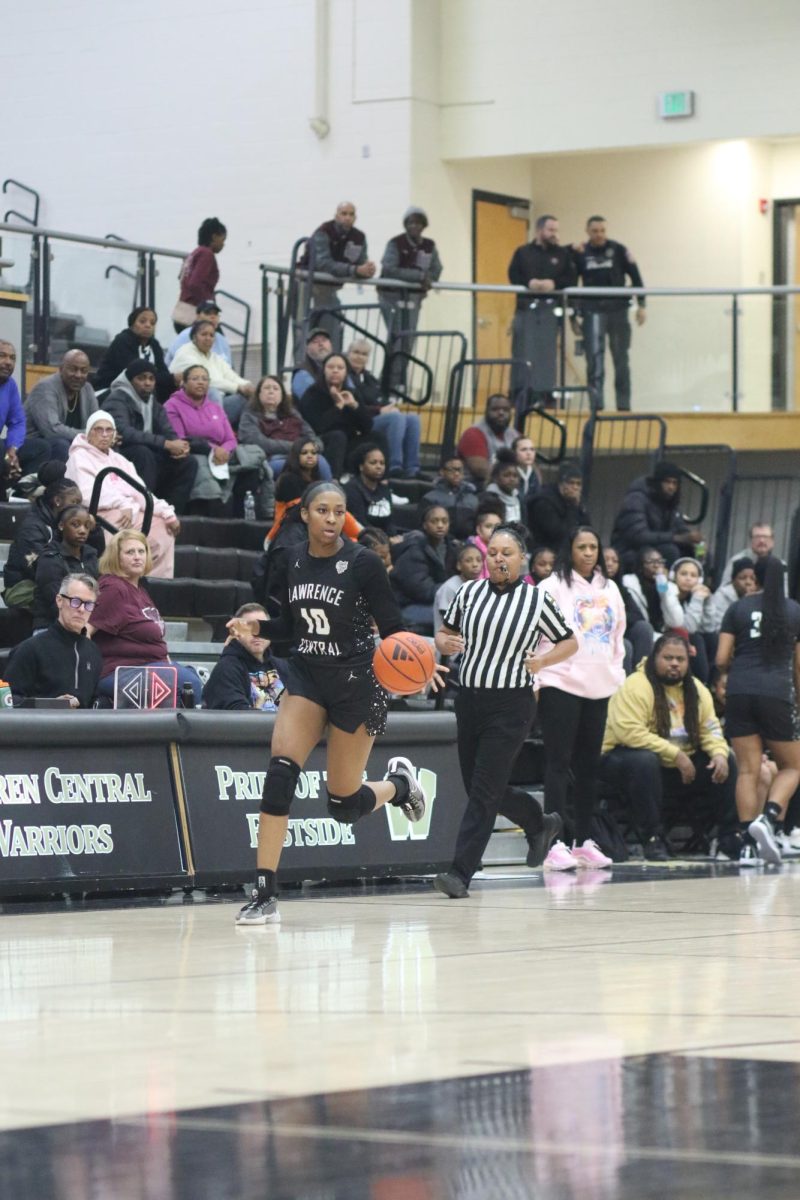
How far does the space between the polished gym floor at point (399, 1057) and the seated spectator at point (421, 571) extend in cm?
612

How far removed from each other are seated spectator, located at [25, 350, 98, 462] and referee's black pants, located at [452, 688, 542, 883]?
5.60 meters

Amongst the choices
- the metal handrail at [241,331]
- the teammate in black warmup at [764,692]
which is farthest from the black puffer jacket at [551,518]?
the metal handrail at [241,331]

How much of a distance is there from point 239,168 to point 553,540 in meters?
10.0

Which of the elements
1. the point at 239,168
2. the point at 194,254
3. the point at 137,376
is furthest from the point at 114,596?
the point at 239,168

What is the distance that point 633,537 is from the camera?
1886 centimetres

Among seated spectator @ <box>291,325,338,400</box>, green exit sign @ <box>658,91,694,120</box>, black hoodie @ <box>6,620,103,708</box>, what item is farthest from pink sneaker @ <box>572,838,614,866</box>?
green exit sign @ <box>658,91,694,120</box>

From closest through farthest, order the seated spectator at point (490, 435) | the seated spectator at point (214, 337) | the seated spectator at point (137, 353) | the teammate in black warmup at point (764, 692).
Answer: the teammate in black warmup at point (764, 692)
the seated spectator at point (137, 353)
the seated spectator at point (214, 337)
the seated spectator at point (490, 435)

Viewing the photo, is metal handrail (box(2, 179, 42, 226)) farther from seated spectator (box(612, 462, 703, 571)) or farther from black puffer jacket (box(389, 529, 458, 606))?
black puffer jacket (box(389, 529, 458, 606))

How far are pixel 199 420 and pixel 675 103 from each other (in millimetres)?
11101

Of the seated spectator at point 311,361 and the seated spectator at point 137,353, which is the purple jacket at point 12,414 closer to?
the seated spectator at point 137,353

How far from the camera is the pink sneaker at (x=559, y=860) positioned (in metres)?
13.0

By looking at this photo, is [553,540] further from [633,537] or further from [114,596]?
[114,596]

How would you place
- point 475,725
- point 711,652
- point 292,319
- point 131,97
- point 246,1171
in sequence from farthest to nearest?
1. point 131,97
2. point 292,319
3. point 711,652
4. point 475,725
5. point 246,1171

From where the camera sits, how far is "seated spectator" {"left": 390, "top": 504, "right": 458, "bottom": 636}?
1548cm
